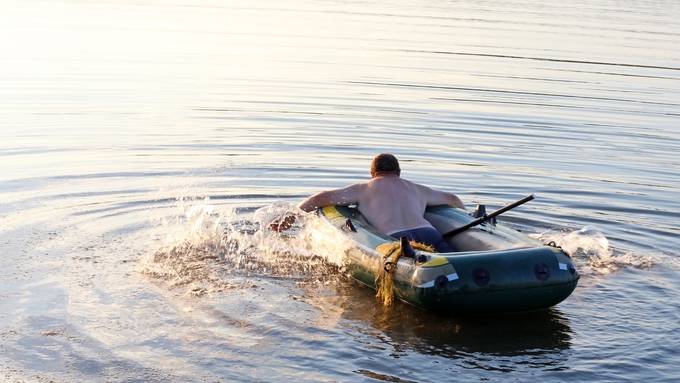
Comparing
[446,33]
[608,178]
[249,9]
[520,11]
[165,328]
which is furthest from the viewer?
[520,11]

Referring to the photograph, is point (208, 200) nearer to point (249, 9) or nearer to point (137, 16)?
point (137, 16)

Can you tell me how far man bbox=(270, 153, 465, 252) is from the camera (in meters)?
9.70

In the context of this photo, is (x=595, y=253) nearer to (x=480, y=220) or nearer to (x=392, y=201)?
(x=480, y=220)

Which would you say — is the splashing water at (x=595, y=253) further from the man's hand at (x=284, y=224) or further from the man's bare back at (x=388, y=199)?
the man's hand at (x=284, y=224)

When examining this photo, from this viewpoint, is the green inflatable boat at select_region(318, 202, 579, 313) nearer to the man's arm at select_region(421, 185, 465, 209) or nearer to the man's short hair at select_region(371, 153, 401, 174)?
the man's short hair at select_region(371, 153, 401, 174)

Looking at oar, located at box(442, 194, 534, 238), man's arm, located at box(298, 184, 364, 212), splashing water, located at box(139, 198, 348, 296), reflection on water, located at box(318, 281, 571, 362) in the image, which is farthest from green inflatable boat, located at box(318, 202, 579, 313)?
man's arm, located at box(298, 184, 364, 212)

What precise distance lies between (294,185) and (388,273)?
4.93m

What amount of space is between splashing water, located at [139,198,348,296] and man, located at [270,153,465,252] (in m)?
0.39

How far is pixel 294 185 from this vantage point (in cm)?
1354

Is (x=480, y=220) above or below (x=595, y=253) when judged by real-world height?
above

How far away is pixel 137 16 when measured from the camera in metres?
34.1

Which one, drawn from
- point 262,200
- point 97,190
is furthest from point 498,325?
point 97,190

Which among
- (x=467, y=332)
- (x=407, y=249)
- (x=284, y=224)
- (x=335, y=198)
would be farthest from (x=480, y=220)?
(x=284, y=224)

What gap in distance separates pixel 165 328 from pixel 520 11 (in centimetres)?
3685
